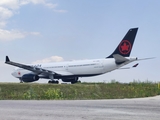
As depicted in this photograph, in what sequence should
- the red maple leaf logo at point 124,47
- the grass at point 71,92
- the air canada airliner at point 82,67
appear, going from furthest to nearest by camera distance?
the red maple leaf logo at point 124,47
the air canada airliner at point 82,67
the grass at point 71,92

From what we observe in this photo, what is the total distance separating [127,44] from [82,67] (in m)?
6.59

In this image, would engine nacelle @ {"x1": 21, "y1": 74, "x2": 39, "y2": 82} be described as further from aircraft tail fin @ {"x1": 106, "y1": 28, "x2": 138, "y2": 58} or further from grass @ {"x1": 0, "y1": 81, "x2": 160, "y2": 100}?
grass @ {"x1": 0, "y1": 81, "x2": 160, "y2": 100}

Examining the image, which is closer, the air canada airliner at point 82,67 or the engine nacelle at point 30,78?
the air canada airliner at point 82,67

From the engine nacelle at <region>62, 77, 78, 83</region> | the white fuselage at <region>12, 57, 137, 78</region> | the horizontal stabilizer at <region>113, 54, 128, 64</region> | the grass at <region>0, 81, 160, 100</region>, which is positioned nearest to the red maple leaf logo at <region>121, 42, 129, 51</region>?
the white fuselage at <region>12, 57, 137, 78</region>

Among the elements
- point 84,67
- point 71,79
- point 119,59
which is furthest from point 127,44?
point 71,79

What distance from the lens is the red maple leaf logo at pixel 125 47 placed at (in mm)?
41125

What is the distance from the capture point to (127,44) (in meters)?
41.4

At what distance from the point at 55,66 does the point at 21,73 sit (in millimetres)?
5640

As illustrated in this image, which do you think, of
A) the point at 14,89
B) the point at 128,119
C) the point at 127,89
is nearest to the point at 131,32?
the point at 127,89

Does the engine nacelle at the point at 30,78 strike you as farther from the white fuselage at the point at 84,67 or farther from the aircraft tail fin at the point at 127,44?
the aircraft tail fin at the point at 127,44

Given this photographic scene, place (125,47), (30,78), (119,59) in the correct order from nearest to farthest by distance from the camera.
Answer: (119,59) → (125,47) → (30,78)

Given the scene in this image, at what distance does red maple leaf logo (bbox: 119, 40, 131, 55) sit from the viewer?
41125mm

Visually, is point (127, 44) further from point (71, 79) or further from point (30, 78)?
point (30, 78)

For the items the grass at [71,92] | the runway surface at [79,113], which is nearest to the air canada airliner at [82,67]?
the grass at [71,92]
